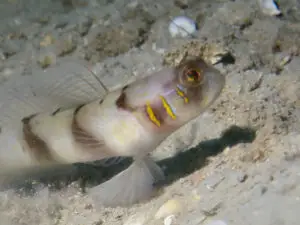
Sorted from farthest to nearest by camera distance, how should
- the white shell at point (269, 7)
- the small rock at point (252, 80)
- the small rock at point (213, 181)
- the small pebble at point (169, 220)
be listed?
the white shell at point (269, 7)
the small rock at point (252, 80)
the small rock at point (213, 181)
the small pebble at point (169, 220)

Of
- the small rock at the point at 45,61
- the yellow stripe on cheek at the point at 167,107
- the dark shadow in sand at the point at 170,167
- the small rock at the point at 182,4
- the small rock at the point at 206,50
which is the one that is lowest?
the dark shadow in sand at the point at 170,167

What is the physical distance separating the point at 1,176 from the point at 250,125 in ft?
6.27

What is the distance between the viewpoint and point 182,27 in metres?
4.01

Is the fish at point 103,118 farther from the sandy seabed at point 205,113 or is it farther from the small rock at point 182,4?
the small rock at point 182,4

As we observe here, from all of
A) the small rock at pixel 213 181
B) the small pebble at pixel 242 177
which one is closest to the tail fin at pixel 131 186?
the small rock at pixel 213 181

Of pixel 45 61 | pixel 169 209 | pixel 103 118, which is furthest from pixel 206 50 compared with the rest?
pixel 45 61

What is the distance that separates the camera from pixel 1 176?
116 inches

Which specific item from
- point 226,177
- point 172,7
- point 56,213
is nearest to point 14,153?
point 56,213

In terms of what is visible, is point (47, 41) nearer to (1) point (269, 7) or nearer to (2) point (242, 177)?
(1) point (269, 7)

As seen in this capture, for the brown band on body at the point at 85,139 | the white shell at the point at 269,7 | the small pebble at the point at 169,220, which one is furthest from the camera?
the white shell at the point at 269,7

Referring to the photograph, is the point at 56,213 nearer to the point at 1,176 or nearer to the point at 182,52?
the point at 1,176

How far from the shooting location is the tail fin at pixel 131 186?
8.58ft

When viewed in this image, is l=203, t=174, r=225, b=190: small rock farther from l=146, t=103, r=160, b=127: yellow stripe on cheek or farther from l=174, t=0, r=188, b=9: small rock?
l=174, t=0, r=188, b=9: small rock

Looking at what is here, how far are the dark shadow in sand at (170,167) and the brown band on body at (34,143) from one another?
11.0 inches
